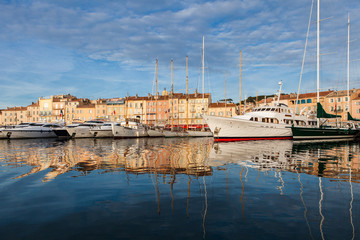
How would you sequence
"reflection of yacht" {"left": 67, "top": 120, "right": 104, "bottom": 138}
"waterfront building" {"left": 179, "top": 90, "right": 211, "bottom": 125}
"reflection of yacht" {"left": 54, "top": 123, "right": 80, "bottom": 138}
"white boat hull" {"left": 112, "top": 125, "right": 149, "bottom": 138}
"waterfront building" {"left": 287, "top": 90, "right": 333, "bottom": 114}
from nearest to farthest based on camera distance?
"white boat hull" {"left": 112, "top": 125, "right": 149, "bottom": 138} < "reflection of yacht" {"left": 67, "top": 120, "right": 104, "bottom": 138} < "reflection of yacht" {"left": 54, "top": 123, "right": 80, "bottom": 138} < "waterfront building" {"left": 287, "top": 90, "right": 333, "bottom": 114} < "waterfront building" {"left": 179, "top": 90, "right": 211, "bottom": 125}

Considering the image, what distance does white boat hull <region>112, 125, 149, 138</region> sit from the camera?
4266cm

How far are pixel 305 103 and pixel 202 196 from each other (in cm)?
7912

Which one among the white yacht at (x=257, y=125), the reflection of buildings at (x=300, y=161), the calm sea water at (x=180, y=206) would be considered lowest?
the reflection of buildings at (x=300, y=161)

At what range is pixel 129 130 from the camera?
43.8 metres

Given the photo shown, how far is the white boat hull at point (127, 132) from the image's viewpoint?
42.7 metres

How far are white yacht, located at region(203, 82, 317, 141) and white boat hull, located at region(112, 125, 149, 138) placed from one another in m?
16.6

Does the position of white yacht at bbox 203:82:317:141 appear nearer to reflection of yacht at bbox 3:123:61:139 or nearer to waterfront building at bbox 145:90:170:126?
reflection of yacht at bbox 3:123:61:139

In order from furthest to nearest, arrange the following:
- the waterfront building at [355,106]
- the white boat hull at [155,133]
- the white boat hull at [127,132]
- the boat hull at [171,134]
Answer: the waterfront building at [355,106] < the white boat hull at [155,133] < the boat hull at [171,134] < the white boat hull at [127,132]

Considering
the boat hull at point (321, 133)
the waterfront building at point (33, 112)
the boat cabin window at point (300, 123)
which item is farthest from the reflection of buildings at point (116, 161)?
the waterfront building at point (33, 112)

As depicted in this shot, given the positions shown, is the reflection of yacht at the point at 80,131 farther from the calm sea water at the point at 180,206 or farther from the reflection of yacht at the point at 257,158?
the calm sea water at the point at 180,206

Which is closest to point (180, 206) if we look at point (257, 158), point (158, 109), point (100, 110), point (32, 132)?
point (257, 158)

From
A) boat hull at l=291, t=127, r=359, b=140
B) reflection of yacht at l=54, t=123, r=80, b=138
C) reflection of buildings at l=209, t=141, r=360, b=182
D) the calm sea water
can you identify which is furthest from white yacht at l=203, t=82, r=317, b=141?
reflection of yacht at l=54, t=123, r=80, b=138

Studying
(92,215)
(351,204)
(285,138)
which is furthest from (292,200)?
(285,138)

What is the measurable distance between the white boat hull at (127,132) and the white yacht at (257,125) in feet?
54.4
